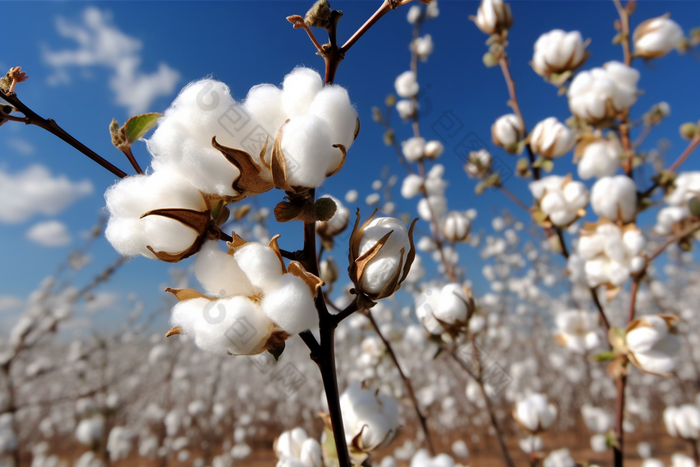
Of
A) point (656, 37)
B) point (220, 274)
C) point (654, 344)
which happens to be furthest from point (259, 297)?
point (656, 37)

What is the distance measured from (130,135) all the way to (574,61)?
1.23 meters

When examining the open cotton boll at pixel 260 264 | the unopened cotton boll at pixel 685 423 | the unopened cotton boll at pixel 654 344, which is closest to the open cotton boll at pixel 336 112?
the open cotton boll at pixel 260 264

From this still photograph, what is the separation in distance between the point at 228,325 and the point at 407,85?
2.27 meters

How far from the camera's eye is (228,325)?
0.32 meters

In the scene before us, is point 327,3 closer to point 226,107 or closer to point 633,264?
point 226,107

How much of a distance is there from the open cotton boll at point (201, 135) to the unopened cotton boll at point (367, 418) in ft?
1.35

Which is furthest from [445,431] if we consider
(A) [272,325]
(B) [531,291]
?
(A) [272,325]

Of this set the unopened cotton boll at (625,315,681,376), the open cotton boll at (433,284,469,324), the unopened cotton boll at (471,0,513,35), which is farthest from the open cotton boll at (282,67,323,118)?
the unopened cotton boll at (471,0,513,35)

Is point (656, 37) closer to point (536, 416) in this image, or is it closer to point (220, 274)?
point (536, 416)

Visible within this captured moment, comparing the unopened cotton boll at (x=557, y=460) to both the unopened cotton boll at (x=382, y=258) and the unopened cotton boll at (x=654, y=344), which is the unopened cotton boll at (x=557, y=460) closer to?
the unopened cotton boll at (x=654, y=344)

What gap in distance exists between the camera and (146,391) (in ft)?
19.8

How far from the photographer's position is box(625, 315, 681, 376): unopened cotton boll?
83 centimetres

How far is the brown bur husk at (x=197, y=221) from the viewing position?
13.7 inches

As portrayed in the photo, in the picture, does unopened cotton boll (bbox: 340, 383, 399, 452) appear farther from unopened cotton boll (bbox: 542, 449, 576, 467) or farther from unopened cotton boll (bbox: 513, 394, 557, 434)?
unopened cotton boll (bbox: 542, 449, 576, 467)
